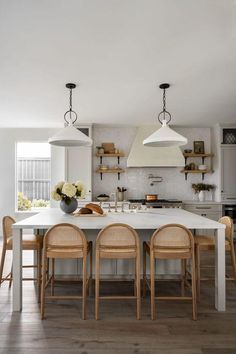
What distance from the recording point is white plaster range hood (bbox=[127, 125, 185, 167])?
231 inches

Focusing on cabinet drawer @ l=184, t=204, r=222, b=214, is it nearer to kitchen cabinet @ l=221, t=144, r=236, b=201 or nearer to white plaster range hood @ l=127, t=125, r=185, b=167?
kitchen cabinet @ l=221, t=144, r=236, b=201

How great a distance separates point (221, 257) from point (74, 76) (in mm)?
2652

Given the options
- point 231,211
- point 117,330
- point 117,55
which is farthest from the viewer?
point 231,211

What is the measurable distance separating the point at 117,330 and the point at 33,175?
15.9 feet

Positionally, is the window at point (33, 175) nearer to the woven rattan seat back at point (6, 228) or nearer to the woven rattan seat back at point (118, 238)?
the woven rattan seat back at point (6, 228)

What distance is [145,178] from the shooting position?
249 inches

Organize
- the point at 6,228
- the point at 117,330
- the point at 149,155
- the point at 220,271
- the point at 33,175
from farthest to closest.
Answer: the point at 33,175 < the point at 149,155 < the point at 6,228 < the point at 220,271 < the point at 117,330

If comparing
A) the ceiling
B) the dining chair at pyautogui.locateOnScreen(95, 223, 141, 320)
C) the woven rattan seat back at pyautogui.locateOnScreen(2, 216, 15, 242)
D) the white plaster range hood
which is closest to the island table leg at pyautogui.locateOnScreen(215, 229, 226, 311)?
the dining chair at pyautogui.locateOnScreen(95, 223, 141, 320)

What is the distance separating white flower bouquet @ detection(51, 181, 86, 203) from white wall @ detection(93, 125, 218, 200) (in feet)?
9.77

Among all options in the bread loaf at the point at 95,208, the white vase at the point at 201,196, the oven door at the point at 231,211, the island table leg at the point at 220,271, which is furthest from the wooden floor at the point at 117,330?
the white vase at the point at 201,196

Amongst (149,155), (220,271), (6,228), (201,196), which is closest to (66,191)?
(6,228)

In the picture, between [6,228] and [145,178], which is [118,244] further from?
[145,178]

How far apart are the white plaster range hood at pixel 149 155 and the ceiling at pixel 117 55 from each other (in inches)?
41.4

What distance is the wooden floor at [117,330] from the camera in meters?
1.98
